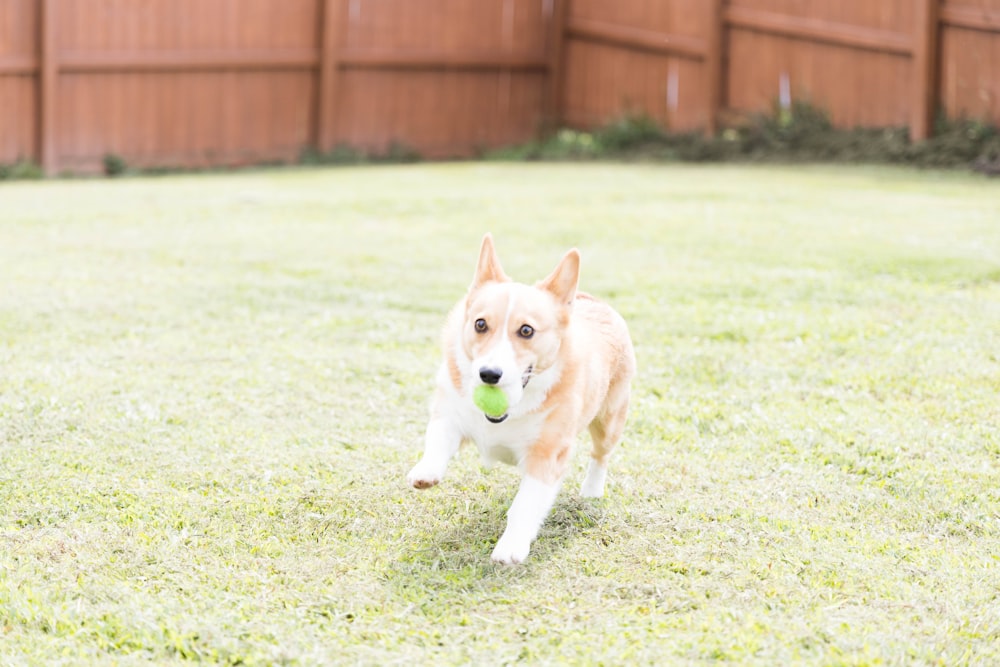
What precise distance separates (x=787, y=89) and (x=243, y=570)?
1078cm

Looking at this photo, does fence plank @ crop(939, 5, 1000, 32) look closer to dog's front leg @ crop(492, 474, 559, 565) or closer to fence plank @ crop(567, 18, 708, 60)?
fence plank @ crop(567, 18, 708, 60)

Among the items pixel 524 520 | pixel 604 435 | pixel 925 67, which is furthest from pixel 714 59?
pixel 524 520

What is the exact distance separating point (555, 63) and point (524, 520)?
40.2 ft

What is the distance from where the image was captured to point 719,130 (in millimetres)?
13930

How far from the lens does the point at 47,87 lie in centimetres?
1206

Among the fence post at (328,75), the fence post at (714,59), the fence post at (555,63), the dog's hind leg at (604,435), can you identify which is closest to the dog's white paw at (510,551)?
the dog's hind leg at (604,435)

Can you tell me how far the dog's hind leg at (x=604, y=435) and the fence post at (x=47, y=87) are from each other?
30.9 ft

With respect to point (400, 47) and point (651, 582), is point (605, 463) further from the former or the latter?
point (400, 47)

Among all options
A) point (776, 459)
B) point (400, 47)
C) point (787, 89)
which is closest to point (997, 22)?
point (787, 89)

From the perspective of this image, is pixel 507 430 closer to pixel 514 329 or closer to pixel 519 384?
pixel 519 384

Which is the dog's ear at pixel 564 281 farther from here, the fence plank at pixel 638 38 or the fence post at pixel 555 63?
the fence post at pixel 555 63

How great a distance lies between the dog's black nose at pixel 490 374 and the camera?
332 cm

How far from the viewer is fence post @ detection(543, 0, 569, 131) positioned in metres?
15.1

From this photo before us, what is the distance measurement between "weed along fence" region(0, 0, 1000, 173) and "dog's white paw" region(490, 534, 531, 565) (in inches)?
361
